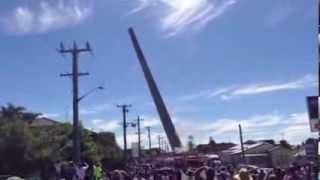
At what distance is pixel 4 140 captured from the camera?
176 ft

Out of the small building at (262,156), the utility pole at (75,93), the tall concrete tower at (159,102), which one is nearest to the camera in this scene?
the utility pole at (75,93)

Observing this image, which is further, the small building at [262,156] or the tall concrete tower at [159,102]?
the small building at [262,156]

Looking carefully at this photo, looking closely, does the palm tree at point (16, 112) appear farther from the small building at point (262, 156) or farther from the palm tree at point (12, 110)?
the small building at point (262, 156)

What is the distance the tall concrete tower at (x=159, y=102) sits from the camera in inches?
2286

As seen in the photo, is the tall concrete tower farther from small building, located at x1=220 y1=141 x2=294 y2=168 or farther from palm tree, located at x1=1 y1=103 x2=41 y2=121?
small building, located at x1=220 y1=141 x2=294 y2=168

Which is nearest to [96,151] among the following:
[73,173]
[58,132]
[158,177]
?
[58,132]

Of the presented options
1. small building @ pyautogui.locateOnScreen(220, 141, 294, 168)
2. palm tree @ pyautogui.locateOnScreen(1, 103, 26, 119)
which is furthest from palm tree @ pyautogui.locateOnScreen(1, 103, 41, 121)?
small building @ pyautogui.locateOnScreen(220, 141, 294, 168)

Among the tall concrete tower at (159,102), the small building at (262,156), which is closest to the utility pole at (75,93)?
the tall concrete tower at (159,102)

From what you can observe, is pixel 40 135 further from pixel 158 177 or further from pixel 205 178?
pixel 205 178

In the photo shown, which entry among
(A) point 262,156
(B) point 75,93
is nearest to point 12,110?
(B) point 75,93

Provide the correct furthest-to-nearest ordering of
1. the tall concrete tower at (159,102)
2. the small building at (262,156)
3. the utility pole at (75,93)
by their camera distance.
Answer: the small building at (262,156) < the tall concrete tower at (159,102) < the utility pole at (75,93)

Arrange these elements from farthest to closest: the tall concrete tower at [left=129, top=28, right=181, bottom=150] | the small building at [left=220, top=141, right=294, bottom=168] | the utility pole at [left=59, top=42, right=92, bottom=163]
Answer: the small building at [left=220, top=141, right=294, bottom=168] < the tall concrete tower at [left=129, top=28, right=181, bottom=150] < the utility pole at [left=59, top=42, right=92, bottom=163]

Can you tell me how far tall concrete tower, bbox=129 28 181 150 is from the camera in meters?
58.1

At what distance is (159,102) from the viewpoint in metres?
58.5
